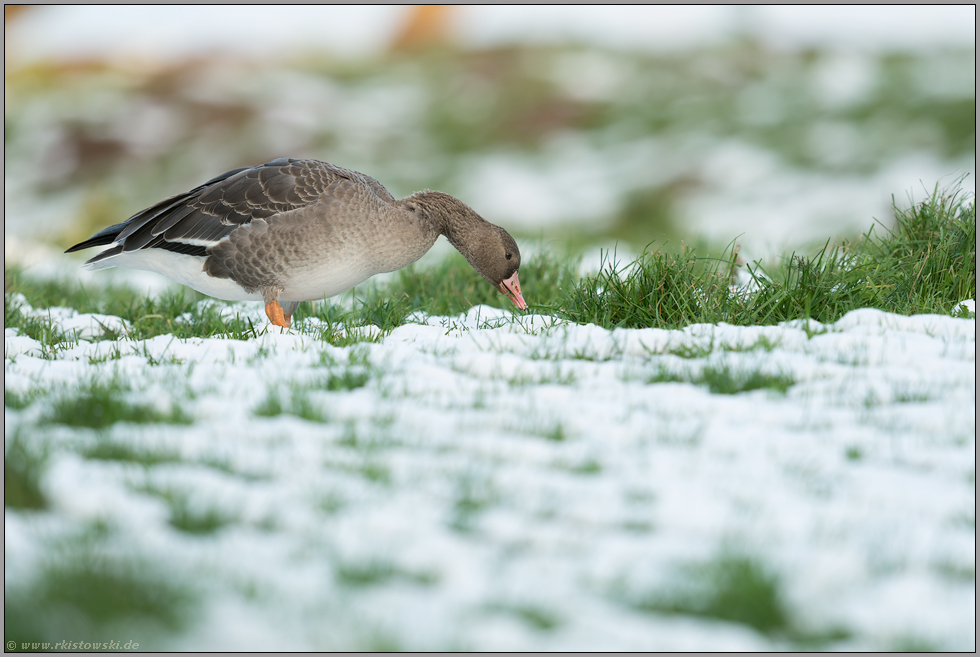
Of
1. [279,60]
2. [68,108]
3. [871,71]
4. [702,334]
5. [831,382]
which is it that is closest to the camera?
[831,382]

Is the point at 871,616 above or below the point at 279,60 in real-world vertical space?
below

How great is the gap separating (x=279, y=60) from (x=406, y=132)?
310 inches

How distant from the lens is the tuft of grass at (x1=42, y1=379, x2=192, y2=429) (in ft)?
11.2

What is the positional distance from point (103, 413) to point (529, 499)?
6.71 feet

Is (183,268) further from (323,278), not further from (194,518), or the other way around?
(194,518)

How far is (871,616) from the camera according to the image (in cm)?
221

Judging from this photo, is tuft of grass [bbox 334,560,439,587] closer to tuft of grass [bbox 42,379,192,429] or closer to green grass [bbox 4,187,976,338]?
tuft of grass [bbox 42,379,192,429]

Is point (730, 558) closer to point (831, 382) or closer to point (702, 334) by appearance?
point (831, 382)

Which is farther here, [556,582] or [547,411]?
[547,411]

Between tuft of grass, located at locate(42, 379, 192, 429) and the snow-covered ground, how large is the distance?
0.06 m

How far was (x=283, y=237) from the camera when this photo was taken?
Answer: 18.5ft

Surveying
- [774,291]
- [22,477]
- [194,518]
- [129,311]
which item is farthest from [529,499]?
[129,311]

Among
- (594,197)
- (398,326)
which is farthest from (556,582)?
(594,197)

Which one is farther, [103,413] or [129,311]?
[129,311]
